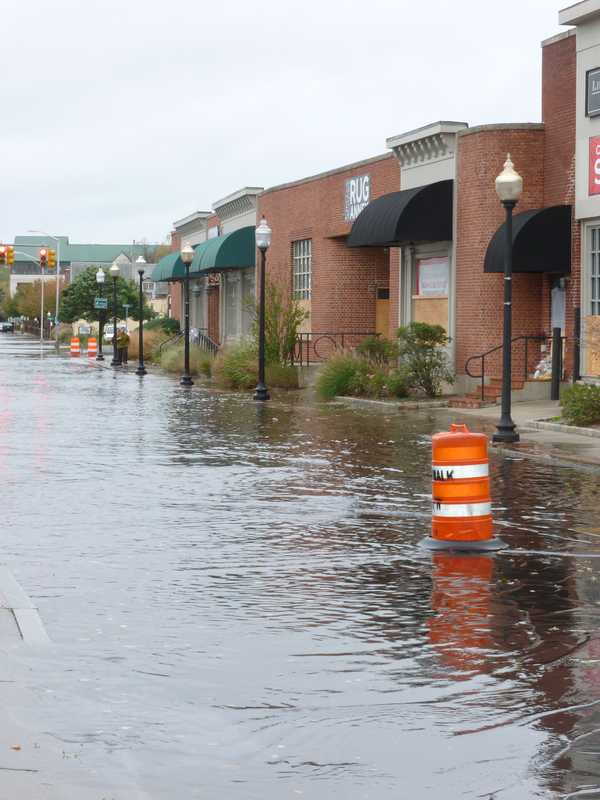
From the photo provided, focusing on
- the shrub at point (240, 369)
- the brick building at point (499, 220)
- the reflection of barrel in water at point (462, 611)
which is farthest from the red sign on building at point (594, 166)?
the reflection of barrel in water at point (462, 611)

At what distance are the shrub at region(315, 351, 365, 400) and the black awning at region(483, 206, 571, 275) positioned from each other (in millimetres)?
5649

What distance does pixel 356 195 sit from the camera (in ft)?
138

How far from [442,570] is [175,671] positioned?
142 inches

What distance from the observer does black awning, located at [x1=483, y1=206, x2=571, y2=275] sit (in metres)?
29.5

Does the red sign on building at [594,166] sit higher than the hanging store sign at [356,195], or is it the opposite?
the hanging store sign at [356,195]

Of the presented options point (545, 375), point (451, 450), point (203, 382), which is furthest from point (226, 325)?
point (451, 450)

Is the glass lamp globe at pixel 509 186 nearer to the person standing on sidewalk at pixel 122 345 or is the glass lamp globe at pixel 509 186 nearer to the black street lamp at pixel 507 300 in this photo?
the black street lamp at pixel 507 300

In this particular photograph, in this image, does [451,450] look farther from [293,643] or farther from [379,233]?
[379,233]

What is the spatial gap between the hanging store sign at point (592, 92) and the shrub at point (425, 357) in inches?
241

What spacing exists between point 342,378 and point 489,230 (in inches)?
200

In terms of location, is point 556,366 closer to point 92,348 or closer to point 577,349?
point 577,349

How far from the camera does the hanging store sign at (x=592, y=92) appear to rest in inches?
1118

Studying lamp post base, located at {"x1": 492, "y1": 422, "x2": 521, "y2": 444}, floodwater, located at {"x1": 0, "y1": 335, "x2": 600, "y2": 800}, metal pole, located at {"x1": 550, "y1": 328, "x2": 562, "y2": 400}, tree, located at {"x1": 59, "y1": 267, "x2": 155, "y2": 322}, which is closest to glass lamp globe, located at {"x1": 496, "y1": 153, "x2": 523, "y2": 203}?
lamp post base, located at {"x1": 492, "y1": 422, "x2": 521, "y2": 444}

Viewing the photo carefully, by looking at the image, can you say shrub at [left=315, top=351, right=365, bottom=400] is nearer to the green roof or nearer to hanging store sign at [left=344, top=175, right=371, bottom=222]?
hanging store sign at [left=344, top=175, right=371, bottom=222]
